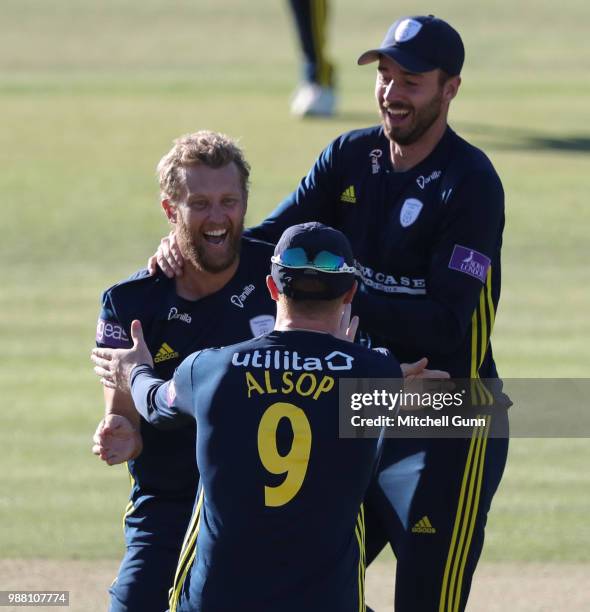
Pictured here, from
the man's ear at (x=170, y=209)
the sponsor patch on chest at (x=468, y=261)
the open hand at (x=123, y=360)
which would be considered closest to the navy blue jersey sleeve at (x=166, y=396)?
the open hand at (x=123, y=360)

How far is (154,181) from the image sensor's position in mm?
15781

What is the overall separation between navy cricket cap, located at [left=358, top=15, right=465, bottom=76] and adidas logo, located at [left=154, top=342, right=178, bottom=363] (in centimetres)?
143

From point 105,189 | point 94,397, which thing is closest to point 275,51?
point 105,189

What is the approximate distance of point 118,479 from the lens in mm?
8883

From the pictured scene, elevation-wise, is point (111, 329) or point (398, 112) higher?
point (398, 112)

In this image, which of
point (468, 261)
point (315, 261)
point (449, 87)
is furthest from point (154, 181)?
point (315, 261)

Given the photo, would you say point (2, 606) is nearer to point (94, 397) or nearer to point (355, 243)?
point (355, 243)

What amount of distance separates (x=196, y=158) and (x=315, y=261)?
122 centimetres

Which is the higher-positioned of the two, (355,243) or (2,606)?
(355,243)

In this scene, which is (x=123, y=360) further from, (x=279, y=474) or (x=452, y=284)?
(x=452, y=284)

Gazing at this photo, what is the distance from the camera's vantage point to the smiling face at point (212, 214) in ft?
18.2

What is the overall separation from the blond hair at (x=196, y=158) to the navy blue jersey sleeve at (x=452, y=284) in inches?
28.4

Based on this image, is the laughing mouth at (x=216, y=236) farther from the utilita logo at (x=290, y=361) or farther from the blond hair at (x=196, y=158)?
the utilita logo at (x=290, y=361)

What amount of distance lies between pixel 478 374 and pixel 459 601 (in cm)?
90
